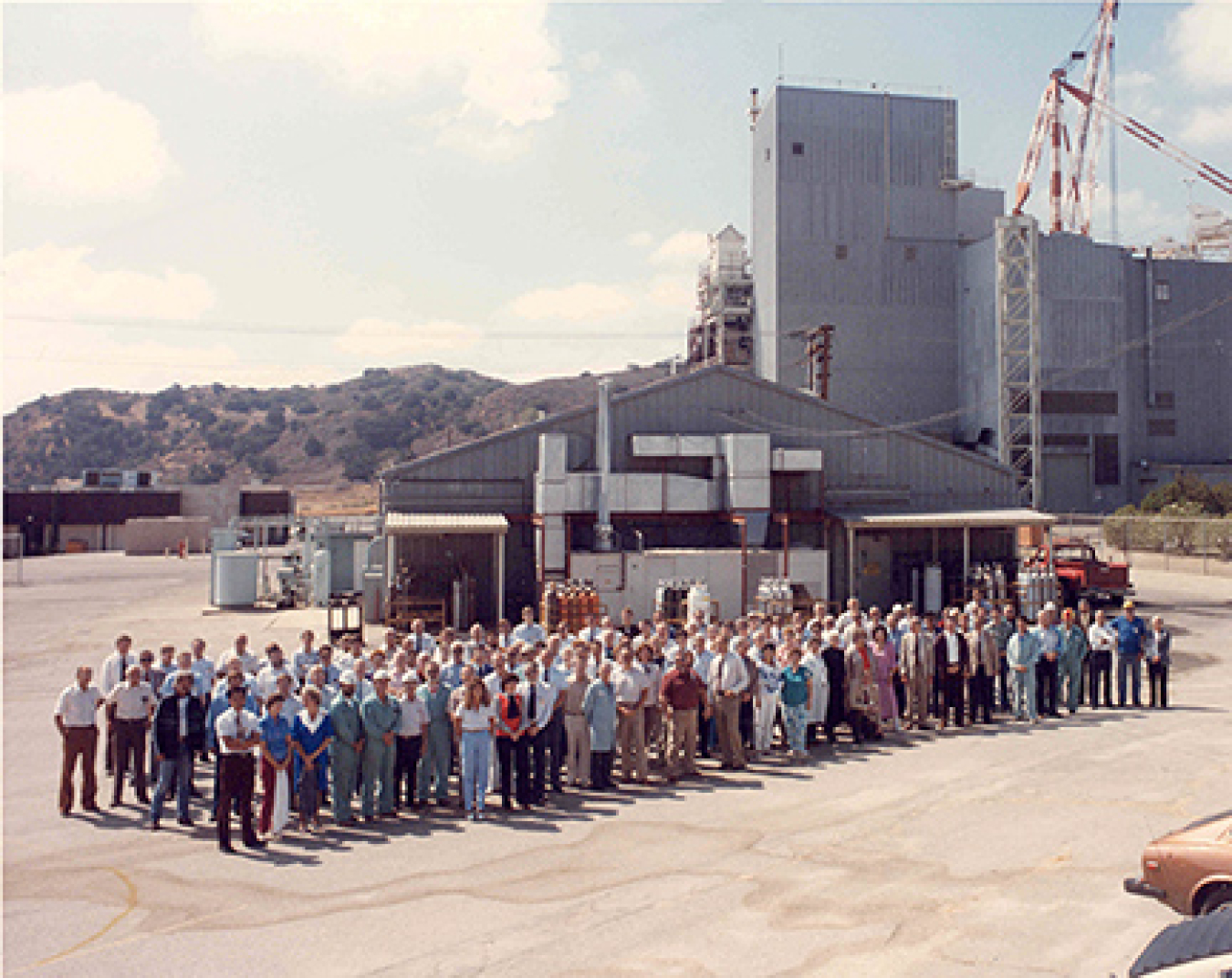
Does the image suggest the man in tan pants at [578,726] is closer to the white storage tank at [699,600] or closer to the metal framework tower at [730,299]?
the white storage tank at [699,600]

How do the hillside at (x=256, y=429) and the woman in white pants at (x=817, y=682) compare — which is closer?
the woman in white pants at (x=817, y=682)

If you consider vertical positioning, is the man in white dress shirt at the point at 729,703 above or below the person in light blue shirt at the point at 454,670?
below

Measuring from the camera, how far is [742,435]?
29047 mm

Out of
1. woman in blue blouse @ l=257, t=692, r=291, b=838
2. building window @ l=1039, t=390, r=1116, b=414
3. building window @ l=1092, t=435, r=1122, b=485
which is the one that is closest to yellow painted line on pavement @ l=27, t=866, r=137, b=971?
woman in blue blouse @ l=257, t=692, r=291, b=838

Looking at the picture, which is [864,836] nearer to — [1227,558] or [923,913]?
[923,913]

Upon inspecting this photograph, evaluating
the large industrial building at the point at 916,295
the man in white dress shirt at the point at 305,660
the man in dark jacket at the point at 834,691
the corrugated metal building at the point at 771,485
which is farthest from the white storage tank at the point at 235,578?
the large industrial building at the point at 916,295

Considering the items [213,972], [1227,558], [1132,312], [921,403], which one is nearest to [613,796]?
→ [213,972]

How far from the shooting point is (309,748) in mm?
11180

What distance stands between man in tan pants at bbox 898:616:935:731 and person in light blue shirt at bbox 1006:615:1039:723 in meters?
1.62

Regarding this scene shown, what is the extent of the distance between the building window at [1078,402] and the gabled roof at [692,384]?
106 ft

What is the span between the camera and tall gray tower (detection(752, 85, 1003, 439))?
2350 inches

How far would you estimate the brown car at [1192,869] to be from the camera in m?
7.58

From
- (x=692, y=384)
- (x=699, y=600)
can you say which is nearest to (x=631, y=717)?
(x=699, y=600)

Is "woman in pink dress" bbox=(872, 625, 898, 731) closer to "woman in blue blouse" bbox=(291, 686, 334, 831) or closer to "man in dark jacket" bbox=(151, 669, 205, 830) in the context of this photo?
"woman in blue blouse" bbox=(291, 686, 334, 831)
